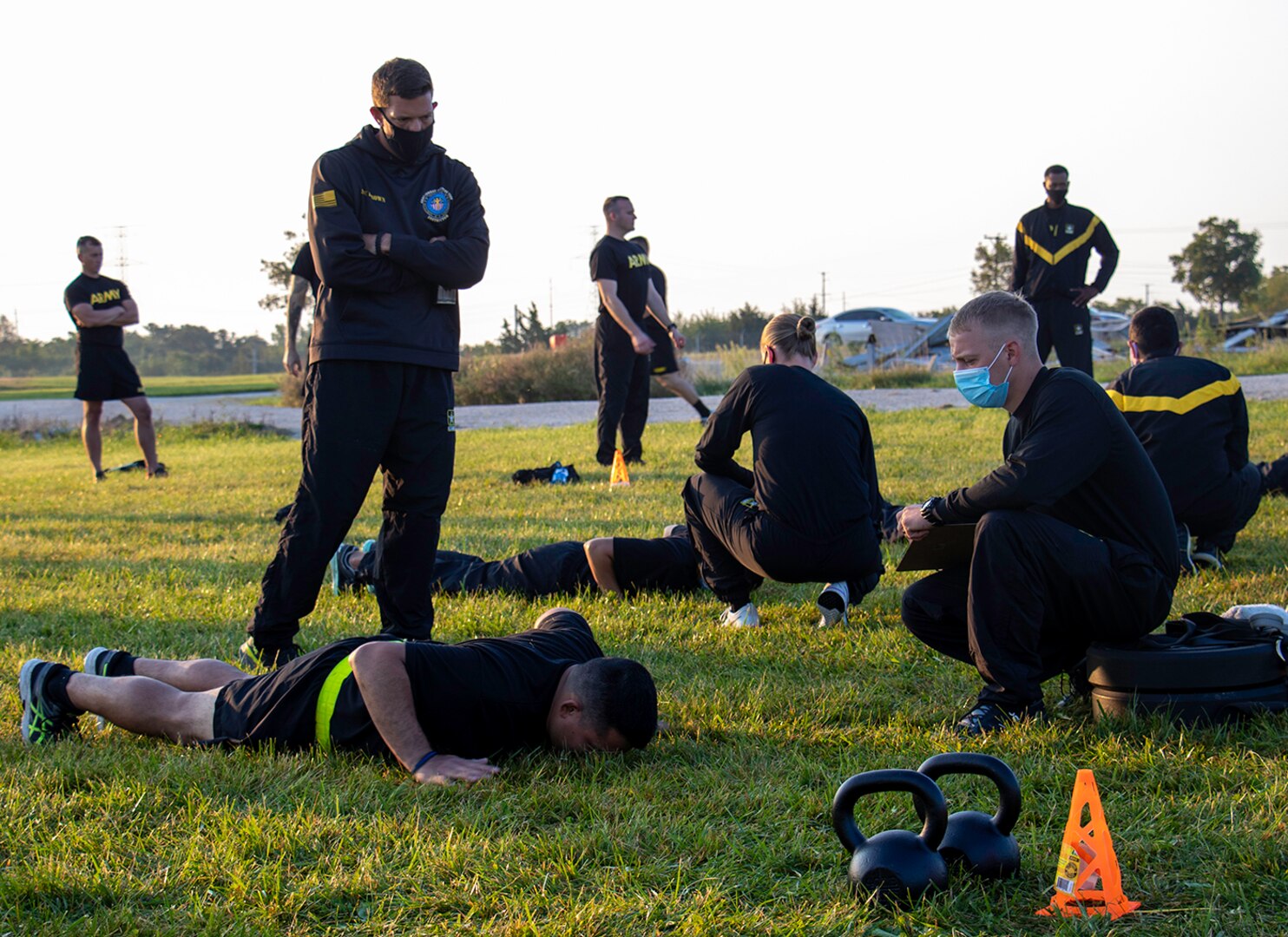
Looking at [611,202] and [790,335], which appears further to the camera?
[611,202]

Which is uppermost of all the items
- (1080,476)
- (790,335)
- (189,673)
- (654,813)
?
(790,335)

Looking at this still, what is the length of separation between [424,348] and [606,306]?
5.57m

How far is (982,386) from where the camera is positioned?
3.79 m

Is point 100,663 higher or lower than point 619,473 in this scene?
lower

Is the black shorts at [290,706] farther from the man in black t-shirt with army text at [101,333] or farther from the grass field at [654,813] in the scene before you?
the man in black t-shirt with army text at [101,333]

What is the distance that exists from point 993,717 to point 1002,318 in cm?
130

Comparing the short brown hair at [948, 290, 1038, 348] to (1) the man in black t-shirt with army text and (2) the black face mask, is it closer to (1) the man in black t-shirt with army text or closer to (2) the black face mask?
(2) the black face mask

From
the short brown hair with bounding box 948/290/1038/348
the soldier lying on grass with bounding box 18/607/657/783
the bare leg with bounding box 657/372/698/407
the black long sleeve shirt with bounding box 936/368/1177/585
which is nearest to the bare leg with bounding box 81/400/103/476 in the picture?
the bare leg with bounding box 657/372/698/407

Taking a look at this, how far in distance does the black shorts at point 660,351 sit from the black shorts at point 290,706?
7372mm

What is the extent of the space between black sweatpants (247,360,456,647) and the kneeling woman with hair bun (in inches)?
52.2

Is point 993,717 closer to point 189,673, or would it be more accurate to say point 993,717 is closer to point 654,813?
point 654,813

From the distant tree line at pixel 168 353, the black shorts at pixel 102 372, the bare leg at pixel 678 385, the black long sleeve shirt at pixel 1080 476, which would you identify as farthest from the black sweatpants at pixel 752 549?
the distant tree line at pixel 168 353

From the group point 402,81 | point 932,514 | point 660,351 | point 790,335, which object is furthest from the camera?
point 660,351

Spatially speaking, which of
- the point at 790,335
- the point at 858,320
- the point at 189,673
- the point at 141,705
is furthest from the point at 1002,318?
the point at 858,320
